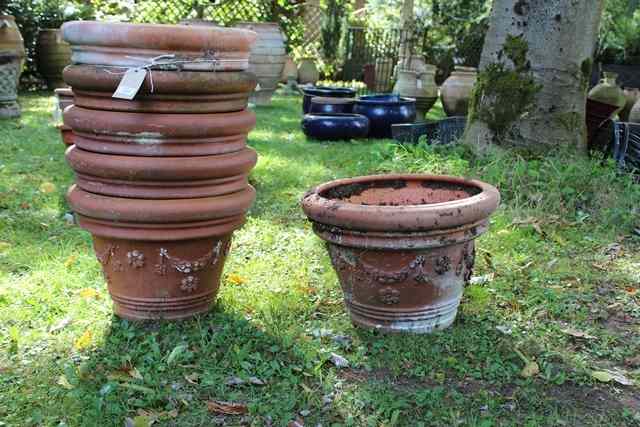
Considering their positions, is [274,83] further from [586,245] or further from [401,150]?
[586,245]

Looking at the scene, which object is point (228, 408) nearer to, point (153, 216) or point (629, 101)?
point (153, 216)

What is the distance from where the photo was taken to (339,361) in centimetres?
241

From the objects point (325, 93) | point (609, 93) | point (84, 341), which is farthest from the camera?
point (325, 93)

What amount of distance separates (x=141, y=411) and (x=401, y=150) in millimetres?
3803


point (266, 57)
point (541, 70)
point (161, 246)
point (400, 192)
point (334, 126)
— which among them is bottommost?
point (334, 126)

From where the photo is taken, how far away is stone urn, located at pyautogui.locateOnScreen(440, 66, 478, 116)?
8961 mm

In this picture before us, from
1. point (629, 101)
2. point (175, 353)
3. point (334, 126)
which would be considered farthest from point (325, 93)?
point (175, 353)

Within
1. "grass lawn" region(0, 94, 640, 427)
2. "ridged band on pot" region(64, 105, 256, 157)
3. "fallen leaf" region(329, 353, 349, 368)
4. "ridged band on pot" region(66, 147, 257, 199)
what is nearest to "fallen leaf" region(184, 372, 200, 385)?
"grass lawn" region(0, 94, 640, 427)

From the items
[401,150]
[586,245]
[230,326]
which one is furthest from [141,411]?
[401,150]

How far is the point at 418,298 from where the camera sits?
2539 millimetres

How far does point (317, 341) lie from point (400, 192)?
0.86 m

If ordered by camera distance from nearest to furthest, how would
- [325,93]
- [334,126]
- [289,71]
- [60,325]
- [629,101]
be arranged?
[60,325] → [334,126] → [325,93] → [629,101] → [289,71]

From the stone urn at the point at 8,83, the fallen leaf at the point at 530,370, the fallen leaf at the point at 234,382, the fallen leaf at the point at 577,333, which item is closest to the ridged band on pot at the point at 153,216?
the fallen leaf at the point at 234,382

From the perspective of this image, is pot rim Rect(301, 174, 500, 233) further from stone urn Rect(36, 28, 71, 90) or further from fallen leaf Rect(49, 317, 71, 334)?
stone urn Rect(36, 28, 71, 90)
